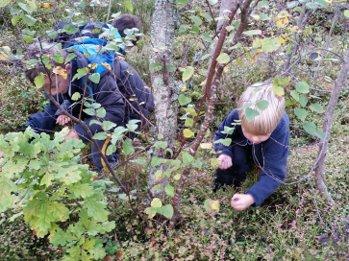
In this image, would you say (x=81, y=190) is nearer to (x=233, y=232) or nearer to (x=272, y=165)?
(x=233, y=232)

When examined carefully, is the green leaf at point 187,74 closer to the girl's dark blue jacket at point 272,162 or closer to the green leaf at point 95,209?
the green leaf at point 95,209

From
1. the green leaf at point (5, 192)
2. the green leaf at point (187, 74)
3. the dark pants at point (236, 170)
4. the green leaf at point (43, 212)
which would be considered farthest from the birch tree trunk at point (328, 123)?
the green leaf at point (5, 192)

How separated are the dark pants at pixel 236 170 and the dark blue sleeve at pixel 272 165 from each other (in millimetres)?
255

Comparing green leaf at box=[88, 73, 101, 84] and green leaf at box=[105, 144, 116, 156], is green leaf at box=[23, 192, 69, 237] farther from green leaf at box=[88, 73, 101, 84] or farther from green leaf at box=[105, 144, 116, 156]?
green leaf at box=[88, 73, 101, 84]

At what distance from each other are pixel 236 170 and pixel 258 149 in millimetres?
263

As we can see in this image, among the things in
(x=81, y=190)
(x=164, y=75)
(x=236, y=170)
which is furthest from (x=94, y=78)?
(x=236, y=170)

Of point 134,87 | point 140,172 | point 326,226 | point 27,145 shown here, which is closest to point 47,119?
point 134,87

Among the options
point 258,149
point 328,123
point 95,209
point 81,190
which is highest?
point 328,123

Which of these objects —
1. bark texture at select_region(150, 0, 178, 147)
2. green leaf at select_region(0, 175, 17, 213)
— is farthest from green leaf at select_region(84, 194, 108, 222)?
bark texture at select_region(150, 0, 178, 147)

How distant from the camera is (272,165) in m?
2.99

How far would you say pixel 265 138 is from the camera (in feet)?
9.70

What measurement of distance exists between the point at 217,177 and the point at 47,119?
5.71ft

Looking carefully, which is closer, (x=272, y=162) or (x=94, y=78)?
(x=94, y=78)

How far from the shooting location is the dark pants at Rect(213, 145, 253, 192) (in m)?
3.32
